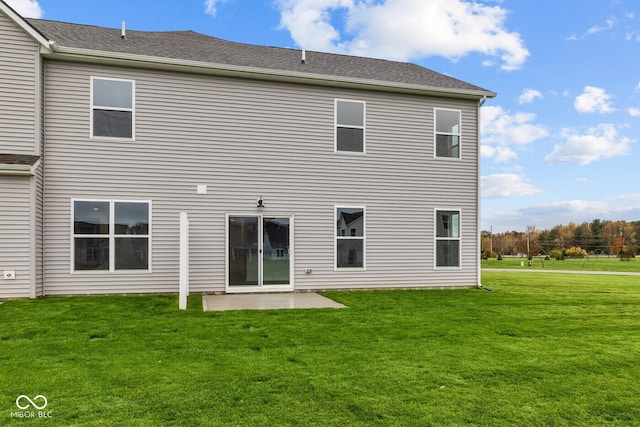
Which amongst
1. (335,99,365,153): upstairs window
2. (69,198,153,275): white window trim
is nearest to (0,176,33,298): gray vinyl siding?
(69,198,153,275): white window trim

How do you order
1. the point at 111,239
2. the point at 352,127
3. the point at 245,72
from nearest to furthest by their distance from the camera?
1. the point at 111,239
2. the point at 245,72
3. the point at 352,127

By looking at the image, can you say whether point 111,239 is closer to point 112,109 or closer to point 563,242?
point 112,109

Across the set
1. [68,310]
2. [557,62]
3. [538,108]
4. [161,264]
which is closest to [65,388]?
[68,310]

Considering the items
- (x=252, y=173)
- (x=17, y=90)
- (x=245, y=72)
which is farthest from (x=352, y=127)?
(x=17, y=90)

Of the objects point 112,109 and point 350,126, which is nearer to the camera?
point 112,109

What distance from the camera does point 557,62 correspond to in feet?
51.7

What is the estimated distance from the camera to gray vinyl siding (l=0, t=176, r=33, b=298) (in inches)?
297

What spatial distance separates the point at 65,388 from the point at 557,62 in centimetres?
1861

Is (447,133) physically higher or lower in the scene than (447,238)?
higher

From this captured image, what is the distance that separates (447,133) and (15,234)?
1009cm

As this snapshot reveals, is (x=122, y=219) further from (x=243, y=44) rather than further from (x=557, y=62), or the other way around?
(x=557, y=62)

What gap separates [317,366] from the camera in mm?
4066

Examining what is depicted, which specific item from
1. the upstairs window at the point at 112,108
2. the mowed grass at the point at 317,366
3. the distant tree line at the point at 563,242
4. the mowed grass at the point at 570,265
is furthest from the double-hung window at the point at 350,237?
the distant tree line at the point at 563,242

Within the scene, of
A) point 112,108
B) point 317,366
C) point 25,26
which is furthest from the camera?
point 112,108
